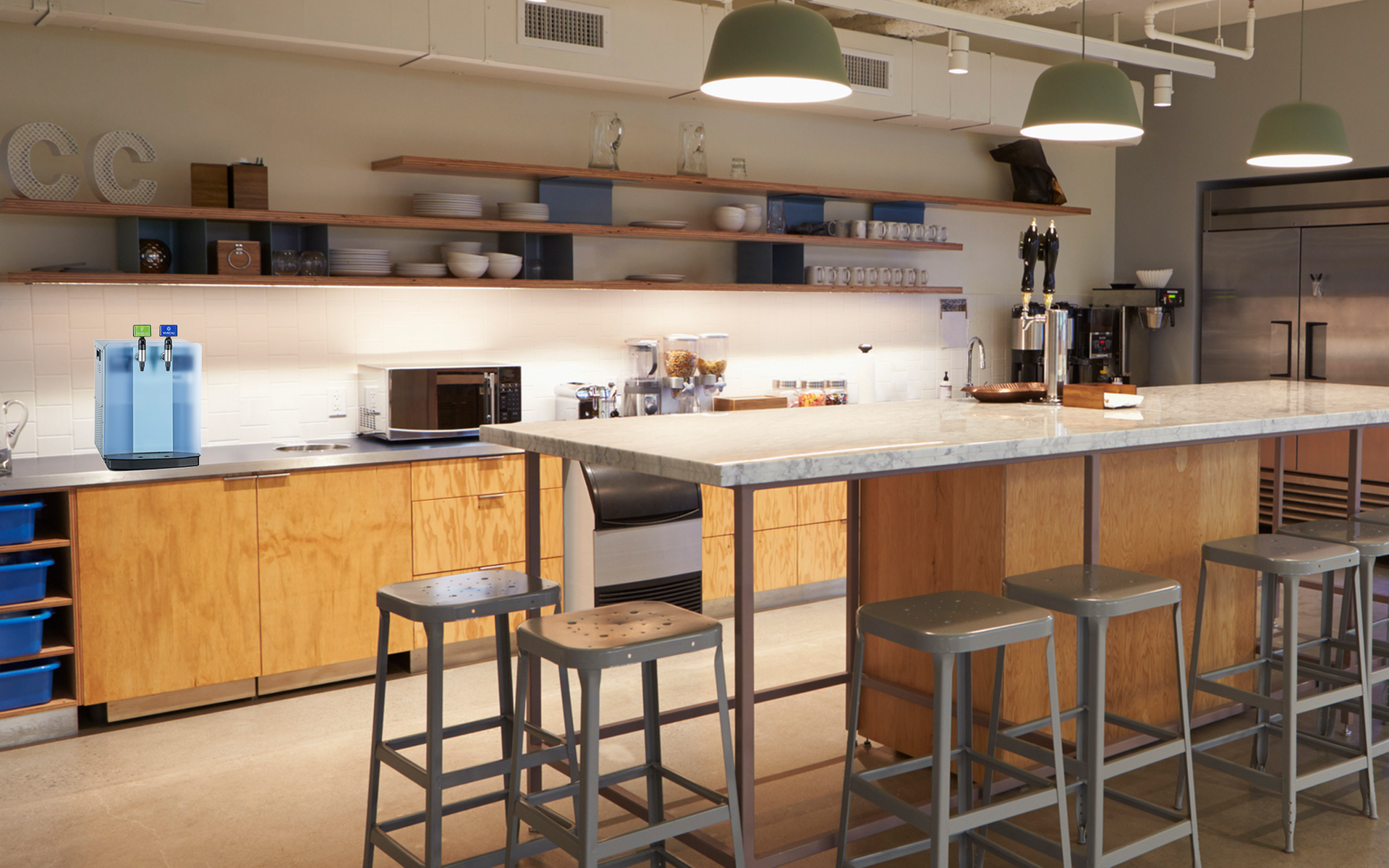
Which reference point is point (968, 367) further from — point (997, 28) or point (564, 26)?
point (564, 26)

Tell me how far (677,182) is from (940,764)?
3.69 metres

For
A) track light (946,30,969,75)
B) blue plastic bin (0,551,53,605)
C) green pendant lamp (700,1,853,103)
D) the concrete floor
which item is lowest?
the concrete floor

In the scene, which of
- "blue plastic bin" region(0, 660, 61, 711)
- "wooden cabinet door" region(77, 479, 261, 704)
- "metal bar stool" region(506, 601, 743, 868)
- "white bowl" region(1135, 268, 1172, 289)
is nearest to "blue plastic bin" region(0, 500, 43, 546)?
"wooden cabinet door" region(77, 479, 261, 704)

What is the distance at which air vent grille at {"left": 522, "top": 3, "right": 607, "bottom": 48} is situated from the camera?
4.73m

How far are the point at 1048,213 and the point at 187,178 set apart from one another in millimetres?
4924

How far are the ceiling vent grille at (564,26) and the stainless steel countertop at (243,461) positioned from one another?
1.71 metres

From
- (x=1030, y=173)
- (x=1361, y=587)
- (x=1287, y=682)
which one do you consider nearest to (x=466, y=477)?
(x=1287, y=682)

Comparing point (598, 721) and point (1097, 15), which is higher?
point (1097, 15)

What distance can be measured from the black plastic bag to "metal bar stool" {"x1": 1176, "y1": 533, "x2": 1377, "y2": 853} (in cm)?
390

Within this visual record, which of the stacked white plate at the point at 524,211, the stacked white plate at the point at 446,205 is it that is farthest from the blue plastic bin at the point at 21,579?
the stacked white plate at the point at 524,211

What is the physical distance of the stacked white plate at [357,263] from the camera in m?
4.64

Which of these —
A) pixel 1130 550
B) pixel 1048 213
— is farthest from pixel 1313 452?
pixel 1130 550

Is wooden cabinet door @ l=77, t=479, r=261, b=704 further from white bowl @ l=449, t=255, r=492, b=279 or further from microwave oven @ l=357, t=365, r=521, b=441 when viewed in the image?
white bowl @ l=449, t=255, r=492, b=279

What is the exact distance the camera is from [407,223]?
4.69 m
